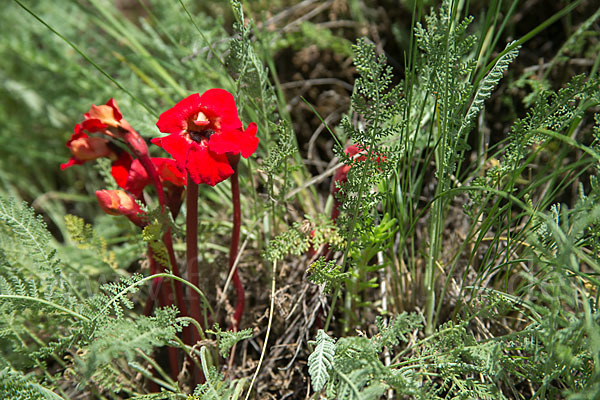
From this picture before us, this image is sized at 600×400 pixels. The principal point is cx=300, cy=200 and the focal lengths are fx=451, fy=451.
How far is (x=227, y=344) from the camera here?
0.90 metres

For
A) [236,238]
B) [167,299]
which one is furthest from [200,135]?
[167,299]

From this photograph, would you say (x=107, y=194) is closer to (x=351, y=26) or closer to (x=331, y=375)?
(x=331, y=375)

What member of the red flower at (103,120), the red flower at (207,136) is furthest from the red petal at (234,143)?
the red flower at (103,120)

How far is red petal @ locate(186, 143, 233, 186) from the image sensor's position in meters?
0.90

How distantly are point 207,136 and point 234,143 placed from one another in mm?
82

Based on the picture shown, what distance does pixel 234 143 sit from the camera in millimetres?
930

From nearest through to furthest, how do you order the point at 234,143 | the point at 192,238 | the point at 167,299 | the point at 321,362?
the point at 321,362, the point at 234,143, the point at 192,238, the point at 167,299

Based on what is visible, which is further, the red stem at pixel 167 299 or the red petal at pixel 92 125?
the red stem at pixel 167 299

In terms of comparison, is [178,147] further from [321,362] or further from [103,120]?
[321,362]

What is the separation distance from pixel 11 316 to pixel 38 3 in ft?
4.94

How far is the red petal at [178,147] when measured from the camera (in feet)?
2.99

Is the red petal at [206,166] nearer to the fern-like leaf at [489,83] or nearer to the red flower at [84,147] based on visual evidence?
the red flower at [84,147]

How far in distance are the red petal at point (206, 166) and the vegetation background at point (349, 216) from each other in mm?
100

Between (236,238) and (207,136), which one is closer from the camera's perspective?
(207,136)
